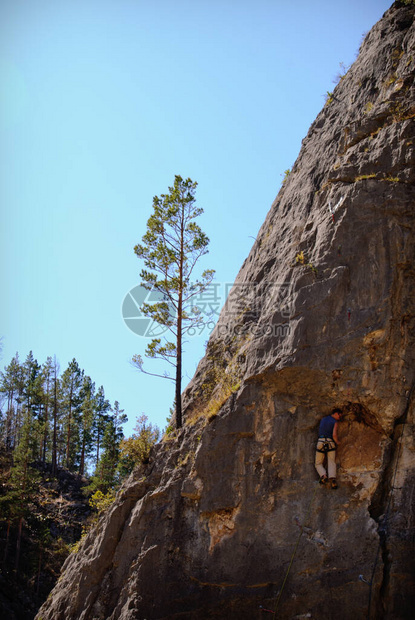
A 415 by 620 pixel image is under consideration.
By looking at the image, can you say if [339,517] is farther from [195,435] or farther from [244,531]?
[195,435]

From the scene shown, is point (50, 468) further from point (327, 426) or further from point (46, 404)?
point (327, 426)

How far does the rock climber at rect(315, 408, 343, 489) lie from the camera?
40.0 ft

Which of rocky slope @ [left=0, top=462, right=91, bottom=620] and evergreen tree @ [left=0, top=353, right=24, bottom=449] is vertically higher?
evergreen tree @ [left=0, top=353, right=24, bottom=449]

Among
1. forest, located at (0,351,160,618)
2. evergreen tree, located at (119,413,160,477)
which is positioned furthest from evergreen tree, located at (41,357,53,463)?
evergreen tree, located at (119,413,160,477)

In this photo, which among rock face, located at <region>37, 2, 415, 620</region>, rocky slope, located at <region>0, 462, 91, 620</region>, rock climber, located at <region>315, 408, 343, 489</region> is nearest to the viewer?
rock face, located at <region>37, 2, 415, 620</region>

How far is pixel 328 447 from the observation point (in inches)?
481

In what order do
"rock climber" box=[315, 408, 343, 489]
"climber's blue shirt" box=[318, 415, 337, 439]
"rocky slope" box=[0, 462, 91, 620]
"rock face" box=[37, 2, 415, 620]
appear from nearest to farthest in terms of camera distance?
1. "rock face" box=[37, 2, 415, 620]
2. "rock climber" box=[315, 408, 343, 489]
3. "climber's blue shirt" box=[318, 415, 337, 439]
4. "rocky slope" box=[0, 462, 91, 620]

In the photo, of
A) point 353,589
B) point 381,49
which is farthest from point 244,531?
point 381,49

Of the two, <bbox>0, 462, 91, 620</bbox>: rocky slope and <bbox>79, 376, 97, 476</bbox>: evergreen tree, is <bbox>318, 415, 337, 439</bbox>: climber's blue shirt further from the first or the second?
<bbox>79, 376, 97, 476</bbox>: evergreen tree

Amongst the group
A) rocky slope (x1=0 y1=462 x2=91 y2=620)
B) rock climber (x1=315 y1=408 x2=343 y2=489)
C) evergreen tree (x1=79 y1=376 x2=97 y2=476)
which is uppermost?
evergreen tree (x1=79 y1=376 x2=97 y2=476)

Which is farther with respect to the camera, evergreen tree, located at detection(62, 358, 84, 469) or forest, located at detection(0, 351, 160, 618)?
evergreen tree, located at detection(62, 358, 84, 469)

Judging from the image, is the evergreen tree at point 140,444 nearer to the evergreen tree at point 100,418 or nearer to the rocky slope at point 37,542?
the rocky slope at point 37,542

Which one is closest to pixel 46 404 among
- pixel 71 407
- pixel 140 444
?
pixel 71 407

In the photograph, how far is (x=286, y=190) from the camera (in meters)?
17.8
